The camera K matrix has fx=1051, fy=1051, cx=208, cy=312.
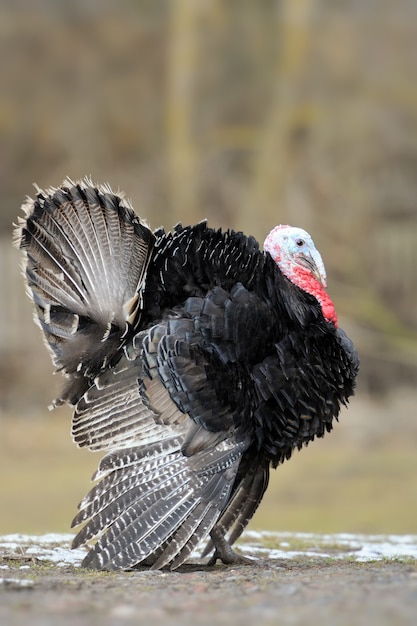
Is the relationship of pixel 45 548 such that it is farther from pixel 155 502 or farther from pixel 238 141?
pixel 238 141

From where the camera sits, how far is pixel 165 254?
7.40m

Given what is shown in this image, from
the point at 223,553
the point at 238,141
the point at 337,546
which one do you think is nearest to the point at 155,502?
the point at 223,553

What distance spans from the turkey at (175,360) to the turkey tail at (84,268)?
10mm

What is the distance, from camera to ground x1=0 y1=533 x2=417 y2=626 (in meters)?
4.23

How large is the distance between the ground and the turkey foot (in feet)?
0.39

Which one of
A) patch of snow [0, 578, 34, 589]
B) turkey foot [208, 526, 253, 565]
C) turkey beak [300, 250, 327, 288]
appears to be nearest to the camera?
patch of snow [0, 578, 34, 589]

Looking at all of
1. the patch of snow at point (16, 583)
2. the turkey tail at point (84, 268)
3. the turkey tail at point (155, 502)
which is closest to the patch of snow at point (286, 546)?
the turkey tail at point (155, 502)

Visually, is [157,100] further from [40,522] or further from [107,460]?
[107,460]

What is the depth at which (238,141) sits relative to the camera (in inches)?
766

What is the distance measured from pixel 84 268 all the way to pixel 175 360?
41.8 inches

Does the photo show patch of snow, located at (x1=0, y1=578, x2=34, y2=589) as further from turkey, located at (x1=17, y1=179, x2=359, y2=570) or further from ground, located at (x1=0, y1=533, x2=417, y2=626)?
turkey, located at (x1=17, y1=179, x2=359, y2=570)

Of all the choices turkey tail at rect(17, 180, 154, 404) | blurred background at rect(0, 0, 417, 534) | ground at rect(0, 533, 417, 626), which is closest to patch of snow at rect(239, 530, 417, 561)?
ground at rect(0, 533, 417, 626)

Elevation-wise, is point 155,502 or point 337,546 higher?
point 337,546

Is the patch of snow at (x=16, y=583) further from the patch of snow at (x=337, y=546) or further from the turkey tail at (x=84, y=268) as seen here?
the patch of snow at (x=337, y=546)
